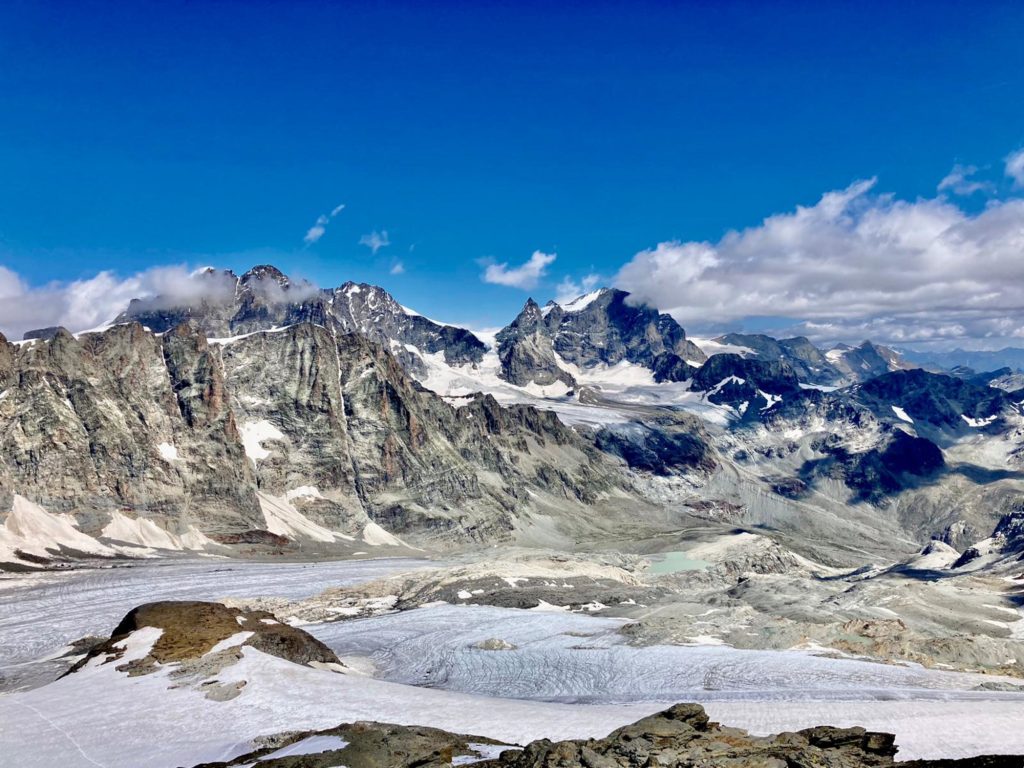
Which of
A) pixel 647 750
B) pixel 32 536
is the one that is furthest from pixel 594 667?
pixel 32 536

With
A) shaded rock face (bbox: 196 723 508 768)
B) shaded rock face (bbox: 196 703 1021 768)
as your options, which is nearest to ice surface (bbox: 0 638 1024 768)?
shaded rock face (bbox: 196 723 508 768)

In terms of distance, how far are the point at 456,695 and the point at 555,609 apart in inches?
3283

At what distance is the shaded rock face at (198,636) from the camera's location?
5443 centimetres

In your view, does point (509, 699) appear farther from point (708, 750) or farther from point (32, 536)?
point (32, 536)

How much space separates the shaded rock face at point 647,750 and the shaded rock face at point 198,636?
831 inches

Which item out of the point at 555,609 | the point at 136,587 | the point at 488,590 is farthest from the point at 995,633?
the point at 136,587

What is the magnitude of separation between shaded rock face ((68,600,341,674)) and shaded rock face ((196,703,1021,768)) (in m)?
21.1

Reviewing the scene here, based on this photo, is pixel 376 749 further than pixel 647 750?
Yes

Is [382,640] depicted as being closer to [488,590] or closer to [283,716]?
[488,590]

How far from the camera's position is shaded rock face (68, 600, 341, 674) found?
179 feet

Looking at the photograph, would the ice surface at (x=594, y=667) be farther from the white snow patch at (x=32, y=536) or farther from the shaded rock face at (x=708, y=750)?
the white snow patch at (x=32, y=536)

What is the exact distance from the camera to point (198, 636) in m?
56.8

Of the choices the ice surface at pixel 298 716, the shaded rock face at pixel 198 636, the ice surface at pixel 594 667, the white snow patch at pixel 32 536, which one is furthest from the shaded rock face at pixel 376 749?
the white snow patch at pixel 32 536

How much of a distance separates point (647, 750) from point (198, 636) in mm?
40980
